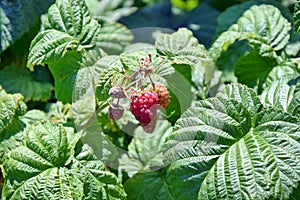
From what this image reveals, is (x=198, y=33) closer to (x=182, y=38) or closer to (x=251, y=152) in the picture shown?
(x=182, y=38)

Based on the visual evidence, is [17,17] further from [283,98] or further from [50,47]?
[283,98]

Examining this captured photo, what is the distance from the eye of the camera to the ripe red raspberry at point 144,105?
1.63 meters

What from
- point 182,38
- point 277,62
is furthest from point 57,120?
point 277,62

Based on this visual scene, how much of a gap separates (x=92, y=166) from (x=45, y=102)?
748 mm

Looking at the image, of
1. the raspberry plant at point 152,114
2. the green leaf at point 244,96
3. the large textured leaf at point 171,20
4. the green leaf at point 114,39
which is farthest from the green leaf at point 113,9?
the green leaf at point 244,96

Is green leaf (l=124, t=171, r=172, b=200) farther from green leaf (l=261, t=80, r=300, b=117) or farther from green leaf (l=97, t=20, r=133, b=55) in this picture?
green leaf (l=97, t=20, r=133, b=55)

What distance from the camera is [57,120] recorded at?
2.10 meters

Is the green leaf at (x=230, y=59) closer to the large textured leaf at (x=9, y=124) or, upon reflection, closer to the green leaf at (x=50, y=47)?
the green leaf at (x=50, y=47)

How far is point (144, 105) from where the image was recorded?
5.35ft

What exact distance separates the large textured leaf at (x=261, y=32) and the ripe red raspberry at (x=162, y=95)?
0.44m

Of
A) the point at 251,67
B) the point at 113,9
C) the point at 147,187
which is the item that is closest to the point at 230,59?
the point at 251,67

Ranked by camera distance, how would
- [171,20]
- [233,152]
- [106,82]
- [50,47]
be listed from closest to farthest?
[233,152], [106,82], [50,47], [171,20]

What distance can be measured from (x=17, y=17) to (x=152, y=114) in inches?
40.7

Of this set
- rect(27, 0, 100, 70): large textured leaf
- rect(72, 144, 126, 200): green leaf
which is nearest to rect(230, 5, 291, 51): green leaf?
rect(27, 0, 100, 70): large textured leaf
